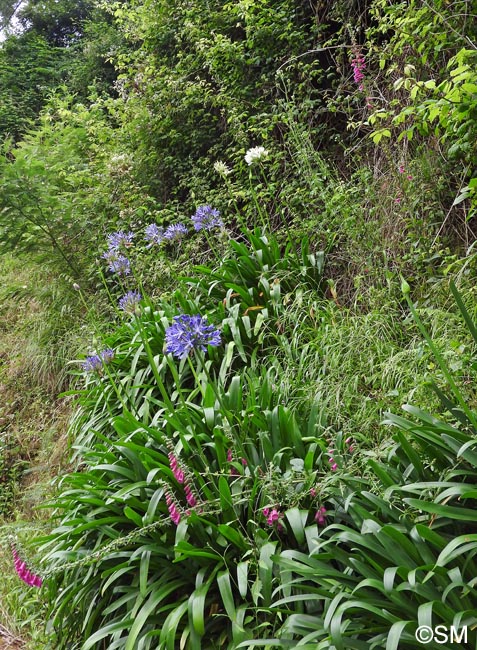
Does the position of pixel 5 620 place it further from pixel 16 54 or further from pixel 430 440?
pixel 16 54

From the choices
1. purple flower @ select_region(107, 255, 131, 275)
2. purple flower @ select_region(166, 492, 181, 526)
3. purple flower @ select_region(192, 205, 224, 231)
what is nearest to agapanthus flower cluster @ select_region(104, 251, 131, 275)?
purple flower @ select_region(107, 255, 131, 275)

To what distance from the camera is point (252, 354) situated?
11.4 ft

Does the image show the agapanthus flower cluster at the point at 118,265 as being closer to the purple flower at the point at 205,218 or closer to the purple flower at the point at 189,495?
the purple flower at the point at 205,218

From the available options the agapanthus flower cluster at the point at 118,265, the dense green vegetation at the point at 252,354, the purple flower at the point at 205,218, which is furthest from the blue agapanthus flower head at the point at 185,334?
the purple flower at the point at 205,218

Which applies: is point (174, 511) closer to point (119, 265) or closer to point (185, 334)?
point (185, 334)

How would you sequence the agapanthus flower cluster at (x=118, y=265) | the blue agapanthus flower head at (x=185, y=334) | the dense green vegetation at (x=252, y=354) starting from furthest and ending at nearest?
the agapanthus flower cluster at (x=118, y=265) < the blue agapanthus flower head at (x=185, y=334) < the dense green vegetation at (x=252, y=354)

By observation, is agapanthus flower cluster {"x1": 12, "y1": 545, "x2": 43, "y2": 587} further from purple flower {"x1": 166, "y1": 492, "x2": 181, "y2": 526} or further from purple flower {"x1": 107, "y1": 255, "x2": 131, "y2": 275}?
purple flower {"x1": 107, "y1": 255, "x2": 131, "y2": 275}

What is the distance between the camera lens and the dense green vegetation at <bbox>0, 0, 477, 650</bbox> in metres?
2.10

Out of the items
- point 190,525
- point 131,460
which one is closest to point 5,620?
point 131,460

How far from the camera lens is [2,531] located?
3969mm

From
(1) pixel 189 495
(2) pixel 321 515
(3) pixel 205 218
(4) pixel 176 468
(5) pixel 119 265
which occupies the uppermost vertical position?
(5) pixel 119 265

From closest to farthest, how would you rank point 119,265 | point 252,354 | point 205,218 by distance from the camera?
point 119,265 → point 252,354 → point 205,218

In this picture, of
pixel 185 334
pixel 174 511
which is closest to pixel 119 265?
pixel 185 334

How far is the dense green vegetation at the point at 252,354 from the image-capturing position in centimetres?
210
